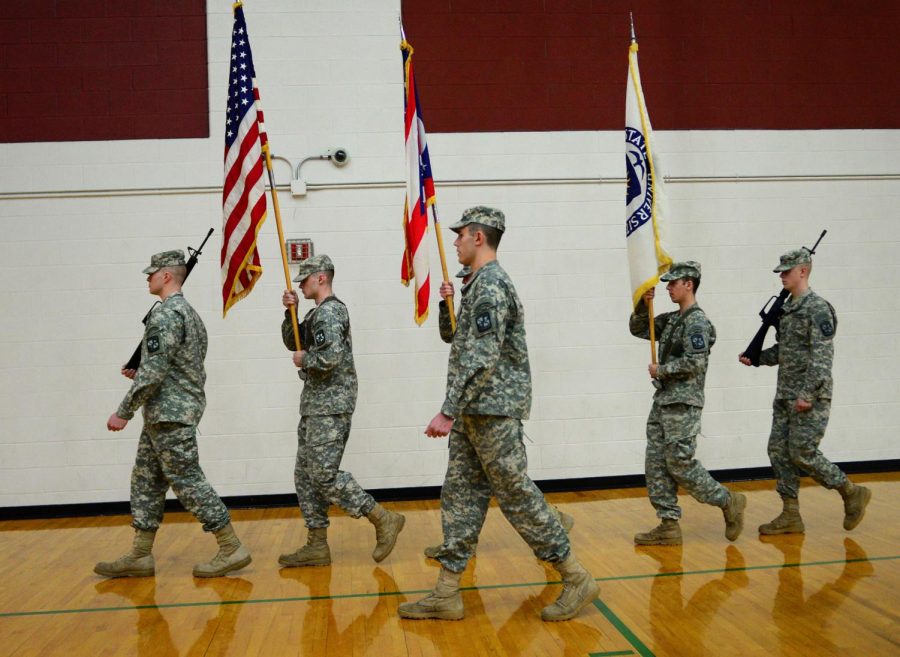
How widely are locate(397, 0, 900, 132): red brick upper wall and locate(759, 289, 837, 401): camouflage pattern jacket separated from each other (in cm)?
276

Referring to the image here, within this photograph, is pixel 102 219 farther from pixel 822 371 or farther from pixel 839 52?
pixel 839 52

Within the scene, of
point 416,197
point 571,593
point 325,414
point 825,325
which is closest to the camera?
point 571,593

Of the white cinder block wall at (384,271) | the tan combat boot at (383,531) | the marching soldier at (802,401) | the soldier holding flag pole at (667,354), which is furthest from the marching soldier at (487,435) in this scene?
the white cinder block wall at (384,271)

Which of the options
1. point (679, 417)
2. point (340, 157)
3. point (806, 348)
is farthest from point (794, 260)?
point (340, 157)

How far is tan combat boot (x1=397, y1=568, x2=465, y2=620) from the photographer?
411 cm

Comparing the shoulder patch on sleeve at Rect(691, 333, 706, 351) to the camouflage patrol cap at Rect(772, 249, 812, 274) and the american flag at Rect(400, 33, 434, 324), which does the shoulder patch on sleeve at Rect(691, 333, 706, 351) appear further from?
the american flag at Rect(400, 33, 434, 324)

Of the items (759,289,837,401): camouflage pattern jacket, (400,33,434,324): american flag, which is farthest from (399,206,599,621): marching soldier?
(759,289,837,401): camouflage pattern jacket

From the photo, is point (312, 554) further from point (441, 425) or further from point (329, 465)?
point (441, 425)

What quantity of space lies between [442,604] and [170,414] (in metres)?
1.94

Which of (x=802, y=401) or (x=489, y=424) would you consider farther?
(x=802, y=401)

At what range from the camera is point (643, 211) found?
17.5ft

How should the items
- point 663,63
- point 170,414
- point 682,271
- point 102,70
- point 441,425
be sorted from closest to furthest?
point 441,425, point 170,414, point 682,271, point 102,70, point 663,63

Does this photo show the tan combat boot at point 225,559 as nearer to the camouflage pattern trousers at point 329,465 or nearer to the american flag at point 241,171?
the camouflage pattern trousers at point 329,465

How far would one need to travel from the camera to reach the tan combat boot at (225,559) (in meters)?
5.05
